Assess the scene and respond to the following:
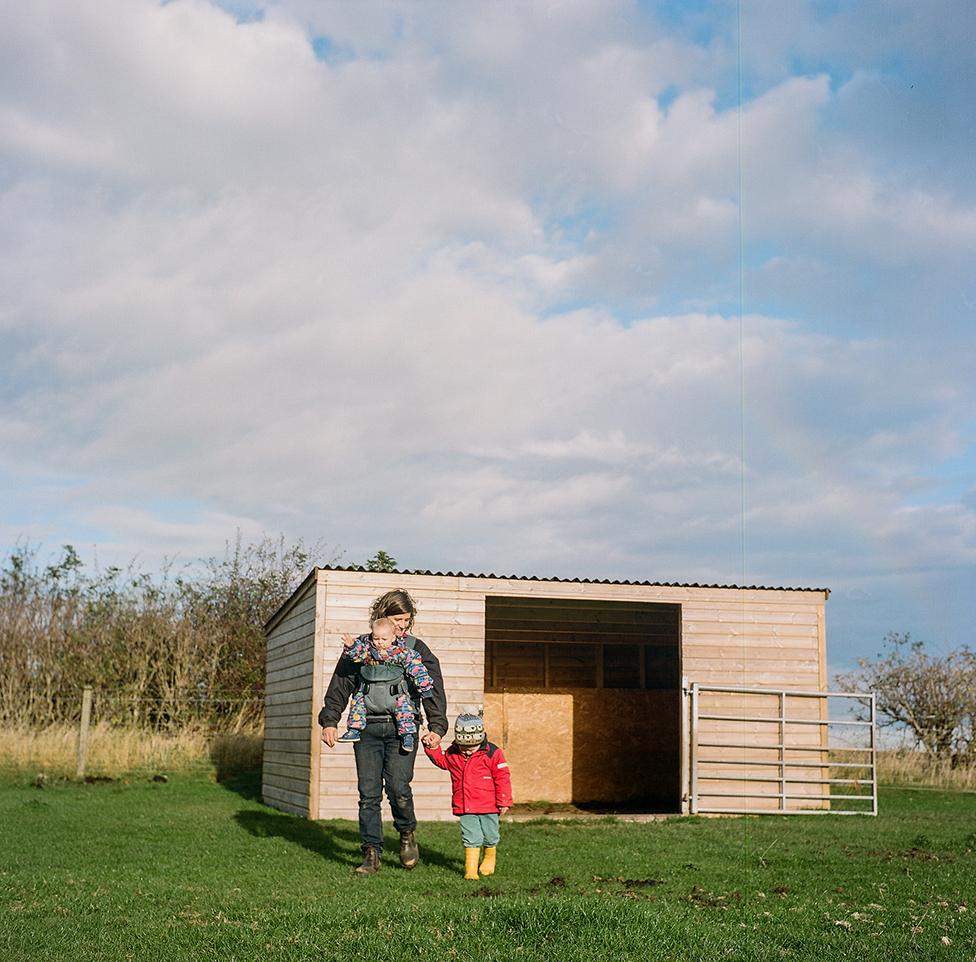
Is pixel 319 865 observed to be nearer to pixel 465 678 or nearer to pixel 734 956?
pixel 734 956

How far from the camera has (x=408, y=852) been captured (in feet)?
26.0

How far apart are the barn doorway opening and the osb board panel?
Result: 0.05ft

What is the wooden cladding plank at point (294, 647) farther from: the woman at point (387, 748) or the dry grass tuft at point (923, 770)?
the dry grass tuft at point (923, 770)

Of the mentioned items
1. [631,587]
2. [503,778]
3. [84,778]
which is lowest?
[84,778]

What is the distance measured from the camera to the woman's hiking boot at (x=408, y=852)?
7.88 m

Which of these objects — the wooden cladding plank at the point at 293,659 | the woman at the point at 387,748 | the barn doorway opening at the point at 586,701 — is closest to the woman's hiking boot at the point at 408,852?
the woman at the point at 387,748

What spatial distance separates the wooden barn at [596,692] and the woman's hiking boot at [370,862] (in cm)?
491

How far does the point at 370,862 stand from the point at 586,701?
10163 millimetres

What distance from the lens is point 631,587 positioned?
14.0 m

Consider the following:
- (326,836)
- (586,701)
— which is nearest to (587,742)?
(586,701)

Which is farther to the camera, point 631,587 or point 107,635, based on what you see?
point 107,635

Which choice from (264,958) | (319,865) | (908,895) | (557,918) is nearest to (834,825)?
(908,895)

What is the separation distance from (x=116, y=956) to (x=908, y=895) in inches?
181

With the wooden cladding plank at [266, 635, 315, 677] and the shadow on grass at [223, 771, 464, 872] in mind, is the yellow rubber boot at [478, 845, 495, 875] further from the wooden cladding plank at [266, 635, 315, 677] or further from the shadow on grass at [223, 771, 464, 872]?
the wooden cladding plank at [266, 635, 315, 677]
